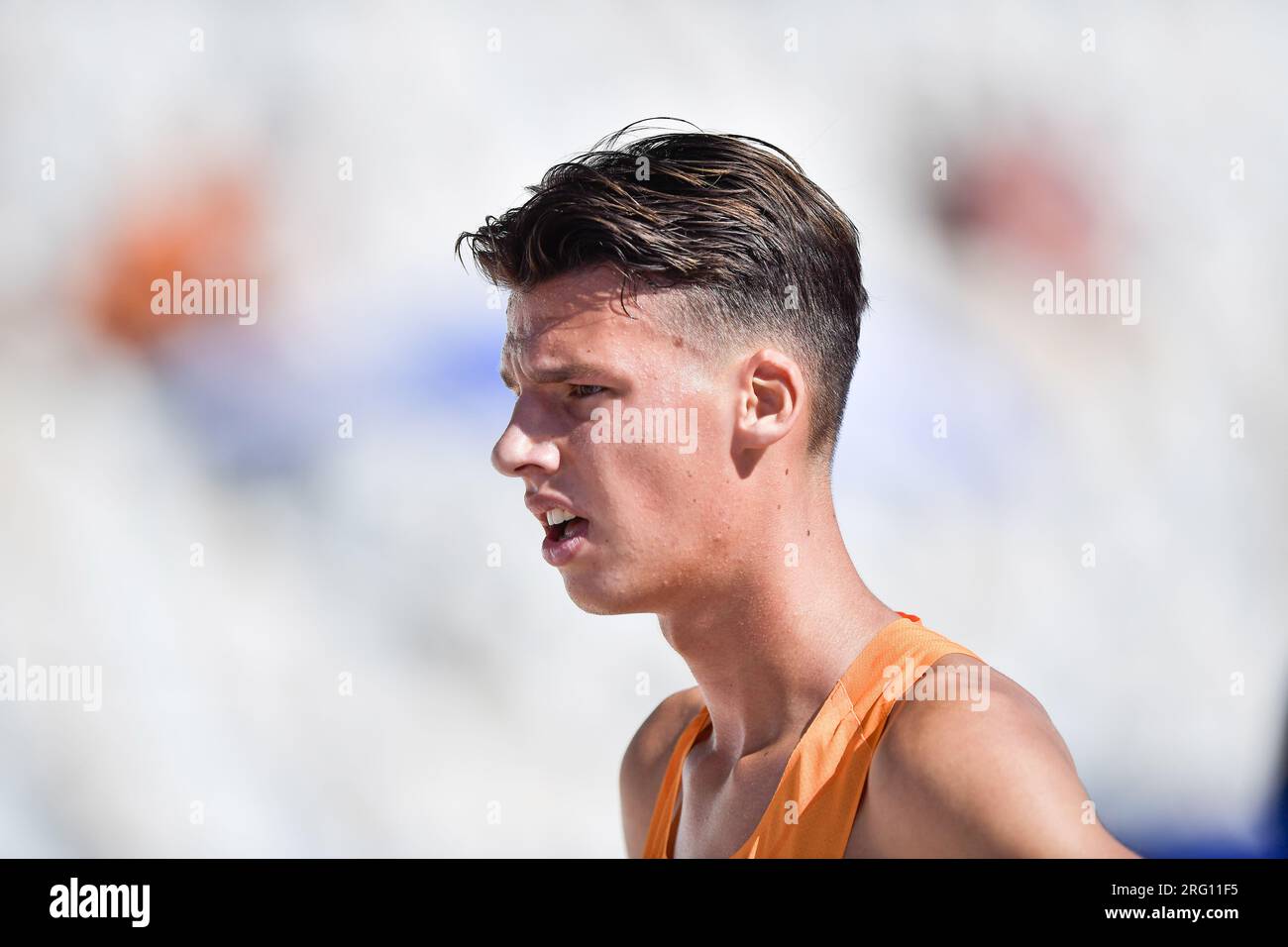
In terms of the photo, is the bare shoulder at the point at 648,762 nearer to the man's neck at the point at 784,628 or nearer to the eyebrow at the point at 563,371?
the man's neck at the point at 784,628

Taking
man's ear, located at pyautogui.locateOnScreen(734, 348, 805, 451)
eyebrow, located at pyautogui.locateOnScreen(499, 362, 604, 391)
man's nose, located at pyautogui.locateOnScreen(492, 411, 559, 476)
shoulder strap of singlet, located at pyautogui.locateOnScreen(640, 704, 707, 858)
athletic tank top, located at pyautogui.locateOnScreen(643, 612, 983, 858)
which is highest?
eyebrow, located at pyautogui.locateOnScreen(499, 362, 604, 391)

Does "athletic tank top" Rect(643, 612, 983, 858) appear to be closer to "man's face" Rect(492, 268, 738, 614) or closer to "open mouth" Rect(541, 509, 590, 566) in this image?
"man's face" Rect(492, 268, 738, 614)

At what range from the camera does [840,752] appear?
61.3 inches

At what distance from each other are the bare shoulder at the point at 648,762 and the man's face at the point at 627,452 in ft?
1.97

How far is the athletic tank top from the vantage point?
151 cm

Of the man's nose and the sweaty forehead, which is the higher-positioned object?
the sweaty forehead

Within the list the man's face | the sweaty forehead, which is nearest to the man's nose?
the man's face

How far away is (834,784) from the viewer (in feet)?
5.03

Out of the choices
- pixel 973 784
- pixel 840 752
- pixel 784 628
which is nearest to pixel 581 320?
pixel 784 628

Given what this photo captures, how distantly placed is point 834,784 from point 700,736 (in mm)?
545

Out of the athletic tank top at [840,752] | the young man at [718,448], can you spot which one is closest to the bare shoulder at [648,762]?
the young man at [718,448]

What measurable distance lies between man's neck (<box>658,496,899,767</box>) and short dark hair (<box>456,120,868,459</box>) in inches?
6.9

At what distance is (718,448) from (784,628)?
29 centimetres

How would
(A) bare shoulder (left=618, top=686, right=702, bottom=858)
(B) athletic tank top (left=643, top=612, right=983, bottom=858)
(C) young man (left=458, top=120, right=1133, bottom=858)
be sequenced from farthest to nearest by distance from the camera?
(A) bare shoulder (left=618, top=686, right=702, bottom=858)
(C) young man (left=458, top=120, right=1133, bottom=858)
(B) athletic tank top (left=643, top=612, right=983, bottom=858)
